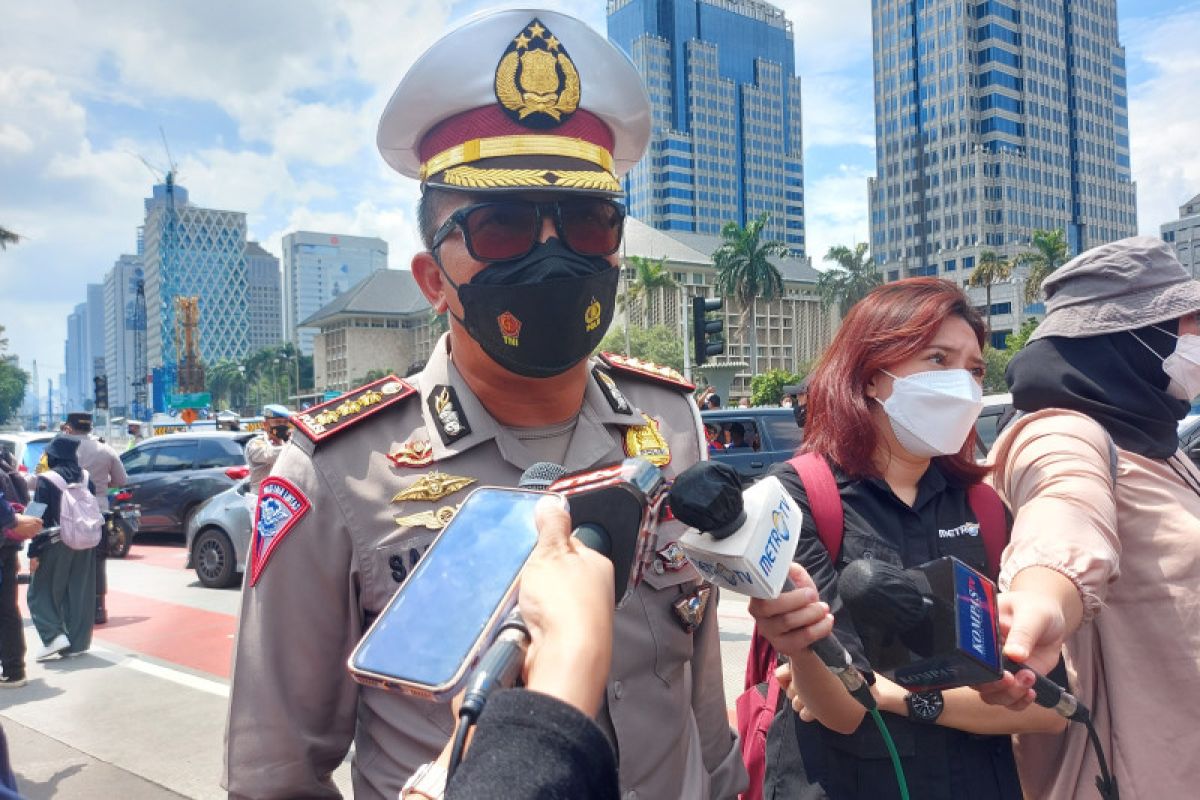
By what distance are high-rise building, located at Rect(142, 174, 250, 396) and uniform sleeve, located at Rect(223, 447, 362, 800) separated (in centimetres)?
14668

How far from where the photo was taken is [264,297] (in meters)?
188

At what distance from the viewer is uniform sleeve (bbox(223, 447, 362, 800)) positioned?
5.11ft

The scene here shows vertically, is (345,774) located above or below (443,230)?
below

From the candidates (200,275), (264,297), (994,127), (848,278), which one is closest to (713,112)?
(994,127)

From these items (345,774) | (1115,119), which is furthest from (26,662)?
(1115,119)

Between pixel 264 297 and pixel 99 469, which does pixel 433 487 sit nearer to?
pixel 99 469

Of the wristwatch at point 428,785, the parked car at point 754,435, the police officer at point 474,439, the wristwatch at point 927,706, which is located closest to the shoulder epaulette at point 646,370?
the police officer at point 474,439

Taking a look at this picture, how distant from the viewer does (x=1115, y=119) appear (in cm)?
11044

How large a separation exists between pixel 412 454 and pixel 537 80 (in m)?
0.82

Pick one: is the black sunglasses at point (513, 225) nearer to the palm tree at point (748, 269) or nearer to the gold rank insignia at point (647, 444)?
the gold rank insignia at point (647, 444)

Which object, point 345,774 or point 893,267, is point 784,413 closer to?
point 345,774

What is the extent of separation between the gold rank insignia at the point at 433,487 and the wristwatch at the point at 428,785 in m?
0.90

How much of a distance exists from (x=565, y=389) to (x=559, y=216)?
14.9 inches

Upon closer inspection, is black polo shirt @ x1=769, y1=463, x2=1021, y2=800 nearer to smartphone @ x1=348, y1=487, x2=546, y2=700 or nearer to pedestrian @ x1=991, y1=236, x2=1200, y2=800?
pedestrian @ x1=991, y1=236, x2=1200, y2=800
